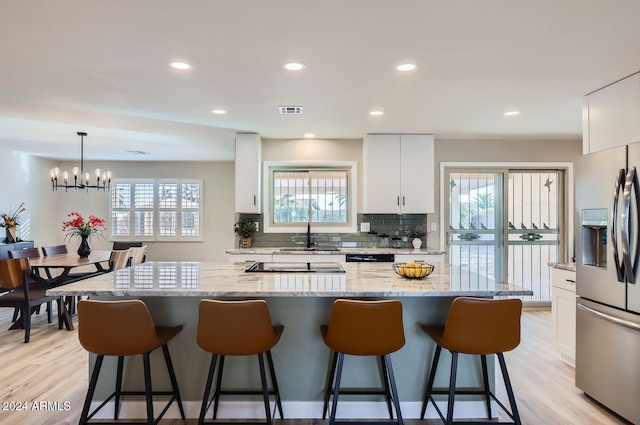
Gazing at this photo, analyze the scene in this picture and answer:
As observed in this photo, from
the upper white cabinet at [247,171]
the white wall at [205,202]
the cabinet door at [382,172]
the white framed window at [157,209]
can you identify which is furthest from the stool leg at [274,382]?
the white framed window at [157,209]

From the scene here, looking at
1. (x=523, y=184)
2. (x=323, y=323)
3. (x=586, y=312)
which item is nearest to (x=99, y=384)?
(x=323, y=323)

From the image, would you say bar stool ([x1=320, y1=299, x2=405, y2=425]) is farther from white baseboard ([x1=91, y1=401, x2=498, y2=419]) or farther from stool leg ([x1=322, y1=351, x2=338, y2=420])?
white baseboard ([x1=91, y1=401, x2=498, y2=419])

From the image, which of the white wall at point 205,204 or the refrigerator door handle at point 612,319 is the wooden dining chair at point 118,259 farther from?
the refrigerator door handle at point 612,319

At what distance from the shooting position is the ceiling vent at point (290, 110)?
11.9 feet

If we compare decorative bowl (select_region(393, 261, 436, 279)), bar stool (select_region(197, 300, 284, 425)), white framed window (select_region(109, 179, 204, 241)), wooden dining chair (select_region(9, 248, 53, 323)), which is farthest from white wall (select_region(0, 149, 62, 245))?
decorative bowl (select_region(393, 261, 436, 279))

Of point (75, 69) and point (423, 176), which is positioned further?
point (423, 176)

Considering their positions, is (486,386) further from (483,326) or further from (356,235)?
(356,235)

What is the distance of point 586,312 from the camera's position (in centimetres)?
266

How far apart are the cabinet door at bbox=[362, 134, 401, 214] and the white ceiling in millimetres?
387

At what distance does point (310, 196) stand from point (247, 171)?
981 millimetres

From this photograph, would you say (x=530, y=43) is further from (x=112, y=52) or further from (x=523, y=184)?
(x=523, y=184)

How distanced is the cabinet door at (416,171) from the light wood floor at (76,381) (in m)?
1.95

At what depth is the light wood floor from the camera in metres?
2.44

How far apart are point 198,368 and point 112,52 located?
2170 mm
